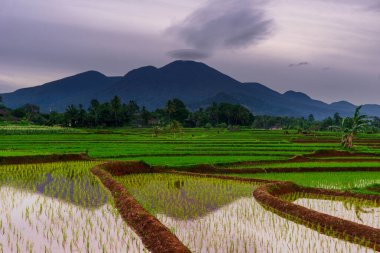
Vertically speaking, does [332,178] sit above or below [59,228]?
below

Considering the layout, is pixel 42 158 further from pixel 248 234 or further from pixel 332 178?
pixel 332 178

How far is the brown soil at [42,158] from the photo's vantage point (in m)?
19.1

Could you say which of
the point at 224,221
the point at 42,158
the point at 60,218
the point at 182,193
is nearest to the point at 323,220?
the point at 224,221

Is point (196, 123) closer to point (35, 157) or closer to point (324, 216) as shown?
point (35, 157)

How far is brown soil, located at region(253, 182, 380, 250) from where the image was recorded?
26.2 ft

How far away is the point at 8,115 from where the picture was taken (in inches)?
3590

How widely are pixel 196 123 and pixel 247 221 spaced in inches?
3747

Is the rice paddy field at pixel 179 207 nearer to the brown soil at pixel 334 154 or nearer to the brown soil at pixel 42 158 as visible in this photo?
the brown soil at pixel 42 158

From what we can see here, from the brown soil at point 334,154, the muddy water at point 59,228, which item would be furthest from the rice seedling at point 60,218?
the brown soil at point 334,154

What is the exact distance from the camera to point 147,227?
7.90 m

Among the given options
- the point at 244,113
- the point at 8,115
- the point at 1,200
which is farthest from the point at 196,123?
the point at 1,200

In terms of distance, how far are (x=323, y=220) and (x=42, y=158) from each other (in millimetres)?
16808

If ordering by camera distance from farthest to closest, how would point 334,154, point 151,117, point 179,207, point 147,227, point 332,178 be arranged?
point 151,117 < point 334,154 < point 332,178 < point 179,207 < point 147,227

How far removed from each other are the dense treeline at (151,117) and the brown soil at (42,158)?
1976 inches
